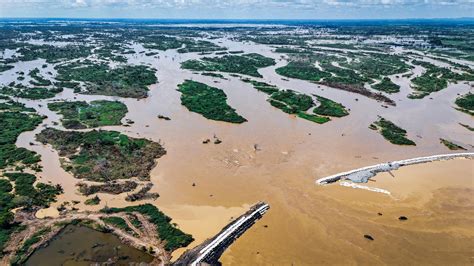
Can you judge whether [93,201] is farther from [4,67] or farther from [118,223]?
[4,67]

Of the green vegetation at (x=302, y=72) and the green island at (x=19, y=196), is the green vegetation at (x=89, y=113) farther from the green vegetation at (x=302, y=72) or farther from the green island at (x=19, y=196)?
the green vegetation at (x=302, y=72)

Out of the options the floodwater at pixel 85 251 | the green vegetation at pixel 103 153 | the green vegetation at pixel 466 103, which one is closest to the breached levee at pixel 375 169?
the green vegetation at pixel 103 153

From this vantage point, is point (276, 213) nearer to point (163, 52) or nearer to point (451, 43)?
point (163, 52)

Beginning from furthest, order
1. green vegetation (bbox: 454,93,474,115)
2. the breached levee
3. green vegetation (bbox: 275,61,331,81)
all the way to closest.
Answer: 1. green vegetation (bbox: 275,61,331,81)
2. green vegetation (bbox: 454,93,474,115)
3. the breached levee

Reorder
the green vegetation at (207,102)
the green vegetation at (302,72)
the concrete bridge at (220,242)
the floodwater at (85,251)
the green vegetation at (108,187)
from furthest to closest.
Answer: the green vegetation at (302,72)
the green vegetation at (207,102)
the green vegetation at (108,187)
the concrete bridge at (220,242)
the floodwater at (85,251)

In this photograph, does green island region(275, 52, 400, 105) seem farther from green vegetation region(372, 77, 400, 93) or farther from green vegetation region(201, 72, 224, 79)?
green vegetation region(201, 72, 224, 79)

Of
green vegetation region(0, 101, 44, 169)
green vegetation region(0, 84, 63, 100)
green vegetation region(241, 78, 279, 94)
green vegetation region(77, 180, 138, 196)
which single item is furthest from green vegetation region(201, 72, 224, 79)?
green vegetation region(77, 180, 138, 196)
